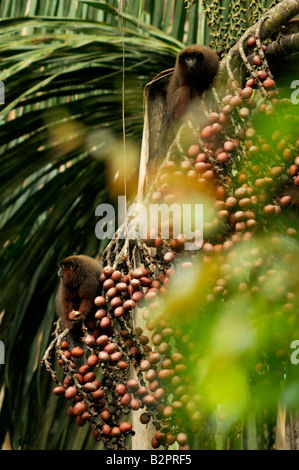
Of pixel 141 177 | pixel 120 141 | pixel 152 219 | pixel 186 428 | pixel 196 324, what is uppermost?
pixel 120 141

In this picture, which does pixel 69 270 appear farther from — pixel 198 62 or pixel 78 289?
pixel 198 62

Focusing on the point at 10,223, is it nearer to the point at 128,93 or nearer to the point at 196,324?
the point at 128,93

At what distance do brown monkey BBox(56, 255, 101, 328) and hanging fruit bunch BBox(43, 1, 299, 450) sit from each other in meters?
0.02

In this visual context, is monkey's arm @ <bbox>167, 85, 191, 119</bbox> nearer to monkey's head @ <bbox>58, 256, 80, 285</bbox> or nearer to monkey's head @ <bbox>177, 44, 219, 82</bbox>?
monkey's head @ <bbox>177, 44, 219, 82</bbox>

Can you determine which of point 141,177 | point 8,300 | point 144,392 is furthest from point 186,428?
point 8,300

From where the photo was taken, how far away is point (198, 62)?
1.07 m

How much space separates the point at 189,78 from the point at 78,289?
1.33ft

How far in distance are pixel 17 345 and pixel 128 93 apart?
0.71m

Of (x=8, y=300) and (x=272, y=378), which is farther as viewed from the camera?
(x=8, y=300)

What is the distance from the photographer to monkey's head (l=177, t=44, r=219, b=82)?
3.34ft

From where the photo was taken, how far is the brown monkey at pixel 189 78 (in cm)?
101

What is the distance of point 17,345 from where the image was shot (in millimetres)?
1612

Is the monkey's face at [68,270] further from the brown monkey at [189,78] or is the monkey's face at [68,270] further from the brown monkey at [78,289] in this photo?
the brown monkey at [189,78]

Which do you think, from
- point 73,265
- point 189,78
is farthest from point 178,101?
point 73,265
